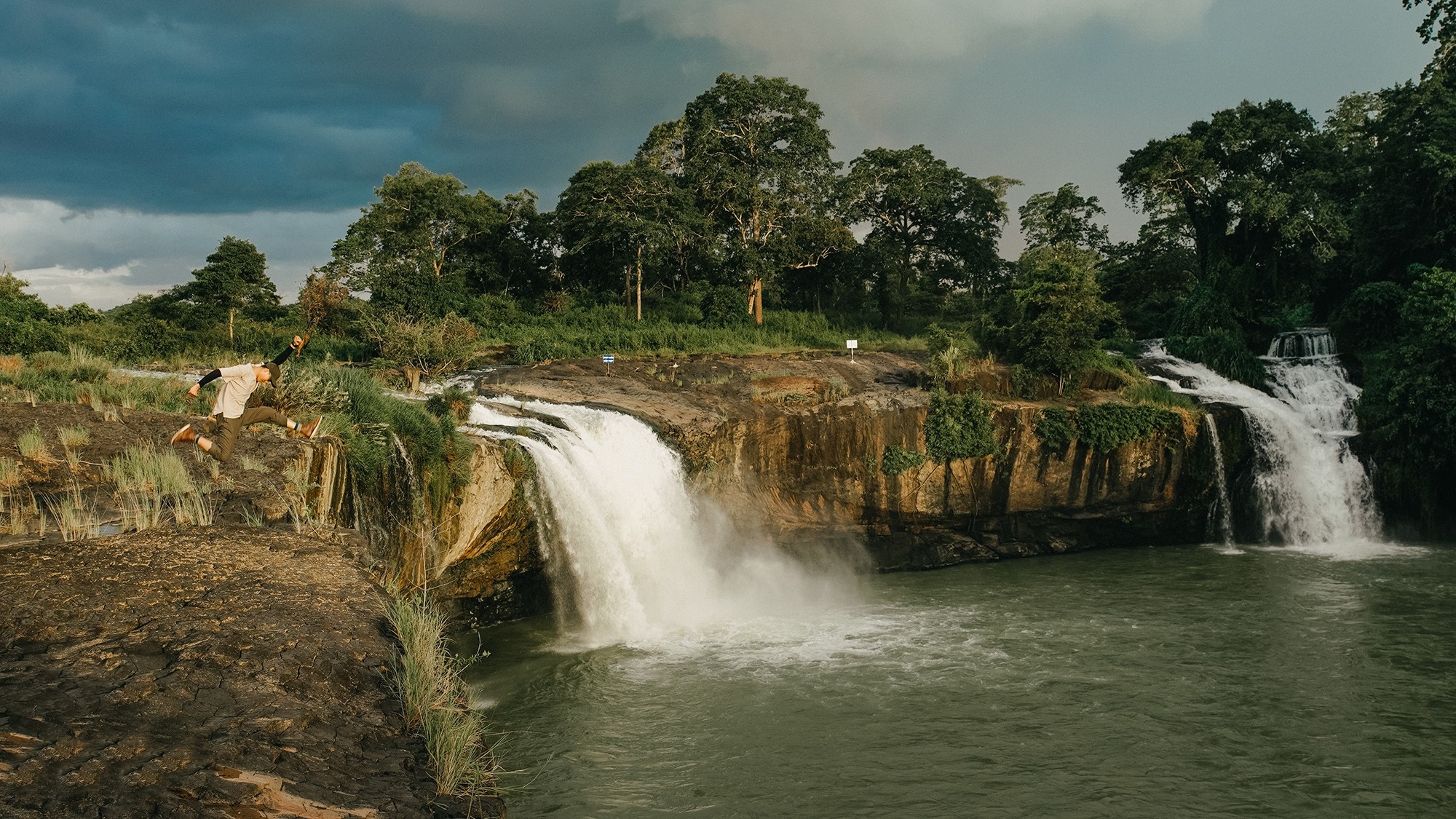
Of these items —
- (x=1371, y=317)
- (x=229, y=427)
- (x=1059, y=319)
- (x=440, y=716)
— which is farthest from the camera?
(x=1371, y=317)

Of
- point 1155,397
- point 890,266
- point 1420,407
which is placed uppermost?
point 890,266

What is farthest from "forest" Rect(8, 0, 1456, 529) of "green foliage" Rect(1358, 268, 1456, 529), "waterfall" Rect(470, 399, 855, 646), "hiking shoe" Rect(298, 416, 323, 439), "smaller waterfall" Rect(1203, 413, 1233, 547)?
"hiking shoe" Rect(298, 416, 323, 439)

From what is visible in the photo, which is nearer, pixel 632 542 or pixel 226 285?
pixel 632 542

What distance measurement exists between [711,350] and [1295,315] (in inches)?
759

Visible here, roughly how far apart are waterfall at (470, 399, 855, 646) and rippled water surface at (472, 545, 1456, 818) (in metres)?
0.90

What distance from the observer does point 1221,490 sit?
67.5ft

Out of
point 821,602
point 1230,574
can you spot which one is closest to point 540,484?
point 821,602

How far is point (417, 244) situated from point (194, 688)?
3576cm

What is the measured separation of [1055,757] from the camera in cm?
871

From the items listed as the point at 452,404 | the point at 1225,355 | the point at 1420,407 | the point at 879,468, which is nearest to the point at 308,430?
the point at 452,404

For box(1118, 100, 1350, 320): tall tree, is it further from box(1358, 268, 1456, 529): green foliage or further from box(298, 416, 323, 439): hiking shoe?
box(298, 416, 323, 439): hiking shoe

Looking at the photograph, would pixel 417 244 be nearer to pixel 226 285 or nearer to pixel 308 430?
pixel 226 285

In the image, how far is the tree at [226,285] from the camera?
35438 mm

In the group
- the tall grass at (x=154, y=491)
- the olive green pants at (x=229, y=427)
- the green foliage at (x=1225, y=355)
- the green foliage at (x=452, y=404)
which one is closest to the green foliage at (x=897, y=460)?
the green foliage at (x=452, y=404)
